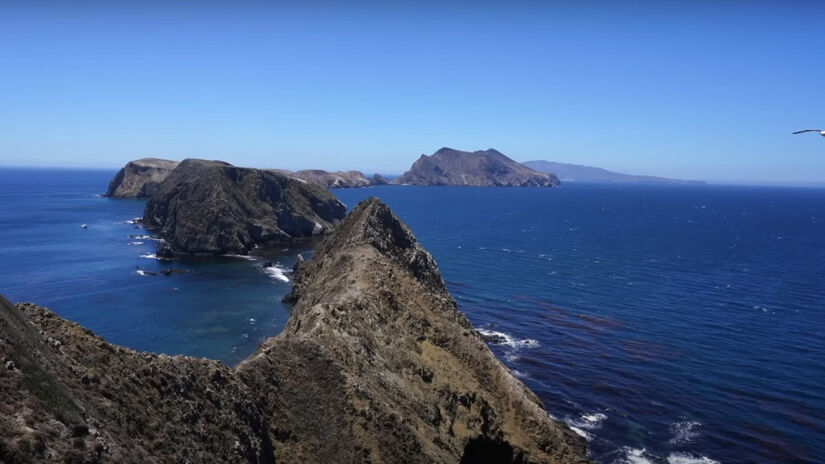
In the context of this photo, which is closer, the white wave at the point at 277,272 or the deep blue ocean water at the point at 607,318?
the deep blue ocean water at the point at 607,318

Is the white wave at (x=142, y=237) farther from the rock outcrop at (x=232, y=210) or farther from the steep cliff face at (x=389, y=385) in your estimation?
the steep cliff face at (x=389, y=385)

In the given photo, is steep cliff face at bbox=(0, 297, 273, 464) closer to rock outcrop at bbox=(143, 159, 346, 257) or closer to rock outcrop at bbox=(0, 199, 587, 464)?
rock outcrop at bbox=(0, 199, 587, 464)

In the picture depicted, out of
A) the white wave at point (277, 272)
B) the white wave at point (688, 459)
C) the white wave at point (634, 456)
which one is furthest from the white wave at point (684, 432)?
the white wave at point (277, 272)

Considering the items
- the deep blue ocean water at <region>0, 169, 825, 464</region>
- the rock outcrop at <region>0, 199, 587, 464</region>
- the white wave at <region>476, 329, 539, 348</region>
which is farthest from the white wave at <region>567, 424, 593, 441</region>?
the white wave at <region>476, 329, 539, 348</region>

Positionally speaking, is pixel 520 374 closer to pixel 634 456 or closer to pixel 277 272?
pixel 634 456

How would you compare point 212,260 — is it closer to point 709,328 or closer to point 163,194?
point 163,194

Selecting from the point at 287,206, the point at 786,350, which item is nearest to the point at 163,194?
the point at 287,206
